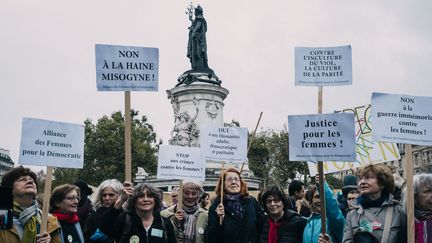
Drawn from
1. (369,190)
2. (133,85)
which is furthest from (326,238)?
(133,85)

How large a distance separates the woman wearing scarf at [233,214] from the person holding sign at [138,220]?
753 mm

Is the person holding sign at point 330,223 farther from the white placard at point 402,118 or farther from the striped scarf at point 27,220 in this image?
the striped scarf at point 27,220

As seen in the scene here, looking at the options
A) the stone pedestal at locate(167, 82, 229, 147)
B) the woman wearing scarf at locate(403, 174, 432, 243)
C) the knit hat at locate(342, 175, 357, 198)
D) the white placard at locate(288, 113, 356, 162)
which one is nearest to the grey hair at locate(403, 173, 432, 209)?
the woman wearing scarf at locate(403, 174, 432, 243)

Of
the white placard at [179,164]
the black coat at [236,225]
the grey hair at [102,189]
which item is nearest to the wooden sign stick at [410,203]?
the black coat at [236,225]

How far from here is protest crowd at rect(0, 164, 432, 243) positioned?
4.69 m

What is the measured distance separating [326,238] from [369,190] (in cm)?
62

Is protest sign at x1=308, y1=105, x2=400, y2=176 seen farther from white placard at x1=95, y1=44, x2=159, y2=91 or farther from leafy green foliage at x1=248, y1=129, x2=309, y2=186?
leafy green foliage at x1=248, y1=129, x2=309, y2=186

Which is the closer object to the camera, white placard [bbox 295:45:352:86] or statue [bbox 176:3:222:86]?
white placard [bbox 295:45:352:86]

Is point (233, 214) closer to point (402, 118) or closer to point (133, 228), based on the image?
point (133, 228)

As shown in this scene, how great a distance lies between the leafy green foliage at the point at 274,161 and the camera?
133 ft

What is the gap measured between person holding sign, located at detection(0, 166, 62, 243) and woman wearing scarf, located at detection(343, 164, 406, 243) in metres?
2.80

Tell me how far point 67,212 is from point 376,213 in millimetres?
3152

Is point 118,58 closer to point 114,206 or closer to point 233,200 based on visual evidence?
point 114,206

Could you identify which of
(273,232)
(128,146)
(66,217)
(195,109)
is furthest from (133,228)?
(195,109)
